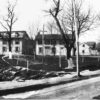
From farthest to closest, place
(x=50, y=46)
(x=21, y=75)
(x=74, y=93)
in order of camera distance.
Result: (x=50, y=46) → (x=21, y=75) → (x=74, y=93)

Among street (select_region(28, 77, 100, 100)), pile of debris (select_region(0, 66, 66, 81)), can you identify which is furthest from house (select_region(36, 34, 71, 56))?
street (select_region(28, 77, 100, 100))

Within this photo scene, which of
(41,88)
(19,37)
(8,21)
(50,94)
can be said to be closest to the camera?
(50,94)

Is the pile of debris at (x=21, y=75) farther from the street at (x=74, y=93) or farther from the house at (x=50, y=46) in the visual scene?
the house at (x=50, y=46)

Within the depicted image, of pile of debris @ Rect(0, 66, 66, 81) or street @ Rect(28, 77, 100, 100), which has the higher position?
pile of debris @ Rect(0, 66, 66, 81)

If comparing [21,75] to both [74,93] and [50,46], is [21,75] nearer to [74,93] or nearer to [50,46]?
[74,93]

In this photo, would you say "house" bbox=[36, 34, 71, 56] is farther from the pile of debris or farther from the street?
the street

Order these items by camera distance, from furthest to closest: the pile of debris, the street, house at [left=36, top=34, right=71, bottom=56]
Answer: house at [left=36, top=34, right=71, bottom=56] < the pile of debris < the street

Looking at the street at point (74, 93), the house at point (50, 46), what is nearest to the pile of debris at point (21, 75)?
the street at point (74, 93)

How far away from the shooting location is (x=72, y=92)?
1210cm

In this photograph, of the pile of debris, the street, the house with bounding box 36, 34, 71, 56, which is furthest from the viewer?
the house with bounding box 36, 34, 71, 56

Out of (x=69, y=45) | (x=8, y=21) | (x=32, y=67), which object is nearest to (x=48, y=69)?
(x=32, y=67)

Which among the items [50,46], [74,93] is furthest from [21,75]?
[50,46]

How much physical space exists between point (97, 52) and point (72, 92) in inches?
2790

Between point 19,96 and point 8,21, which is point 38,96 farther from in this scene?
point 8,21
